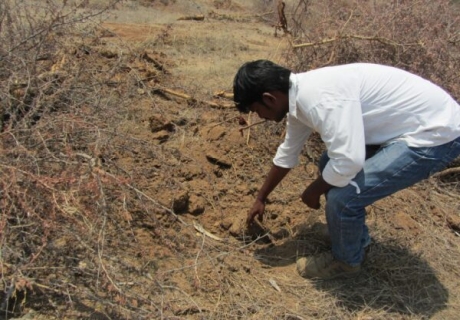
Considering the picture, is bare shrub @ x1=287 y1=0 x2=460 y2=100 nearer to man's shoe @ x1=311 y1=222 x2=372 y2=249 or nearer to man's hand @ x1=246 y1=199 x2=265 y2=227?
man's shoe @ x1=311 y1=222 x2=372 y2=249

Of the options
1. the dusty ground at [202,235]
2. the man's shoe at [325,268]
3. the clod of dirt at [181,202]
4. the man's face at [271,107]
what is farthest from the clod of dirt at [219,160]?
the man's face at [271,107]

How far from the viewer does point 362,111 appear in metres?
2.24

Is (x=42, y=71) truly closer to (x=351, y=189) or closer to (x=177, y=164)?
(x=177, y=164)

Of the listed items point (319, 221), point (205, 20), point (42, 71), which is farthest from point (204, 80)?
point (205, 20)

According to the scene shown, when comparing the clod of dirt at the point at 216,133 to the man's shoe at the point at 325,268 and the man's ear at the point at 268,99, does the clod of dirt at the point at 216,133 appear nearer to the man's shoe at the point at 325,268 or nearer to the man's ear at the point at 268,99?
the man's shoe at the point at 325,268

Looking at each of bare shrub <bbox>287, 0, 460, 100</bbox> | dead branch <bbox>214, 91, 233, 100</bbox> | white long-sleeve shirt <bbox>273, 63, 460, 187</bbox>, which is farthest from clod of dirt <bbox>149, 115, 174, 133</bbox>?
white long-sleeve shirt <bbox>273, 63, 460, 187</bbox>

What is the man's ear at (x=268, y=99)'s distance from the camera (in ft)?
7.18

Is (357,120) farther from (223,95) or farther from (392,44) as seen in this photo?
(223,95)

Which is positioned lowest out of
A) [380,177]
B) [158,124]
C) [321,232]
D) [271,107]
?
[321,232]

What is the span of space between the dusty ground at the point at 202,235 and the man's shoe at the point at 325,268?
5 cm

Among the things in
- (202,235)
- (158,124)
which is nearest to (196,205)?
(202,235)

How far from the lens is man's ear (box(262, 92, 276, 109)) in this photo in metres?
2.19

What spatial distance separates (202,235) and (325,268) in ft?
2.37

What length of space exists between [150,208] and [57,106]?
2.91ft
